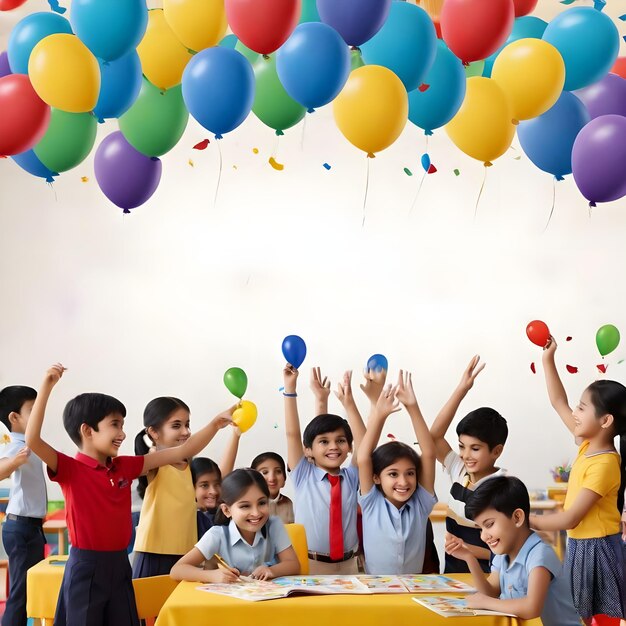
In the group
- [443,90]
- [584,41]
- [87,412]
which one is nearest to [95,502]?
[87,412]

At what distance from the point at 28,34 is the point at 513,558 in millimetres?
1628

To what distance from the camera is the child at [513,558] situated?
1853 mm

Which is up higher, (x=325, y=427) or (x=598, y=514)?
(x=325, y=427)

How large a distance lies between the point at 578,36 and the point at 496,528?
1.16m

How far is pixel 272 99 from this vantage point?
6.99ft

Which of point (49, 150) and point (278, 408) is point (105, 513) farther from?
point (278, 408)

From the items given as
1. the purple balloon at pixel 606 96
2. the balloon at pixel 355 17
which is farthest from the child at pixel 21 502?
the purple balloon at pixel 606 96

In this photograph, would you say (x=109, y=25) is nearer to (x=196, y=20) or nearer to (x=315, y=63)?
(x=196, y=20)

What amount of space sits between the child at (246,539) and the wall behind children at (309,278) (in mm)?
1770

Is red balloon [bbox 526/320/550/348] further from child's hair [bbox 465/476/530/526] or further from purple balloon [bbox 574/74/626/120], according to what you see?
child's hair [bbox 465/476/530/526]

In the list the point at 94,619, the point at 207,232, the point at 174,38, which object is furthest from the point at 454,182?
the point at 94,619

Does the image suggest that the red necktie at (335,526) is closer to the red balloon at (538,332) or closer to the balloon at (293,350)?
→ the balloon at (293,350)

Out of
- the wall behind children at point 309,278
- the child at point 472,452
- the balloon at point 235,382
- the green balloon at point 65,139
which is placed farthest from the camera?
the wall behind children at point 309,278

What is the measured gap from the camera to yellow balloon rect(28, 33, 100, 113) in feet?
6.14
